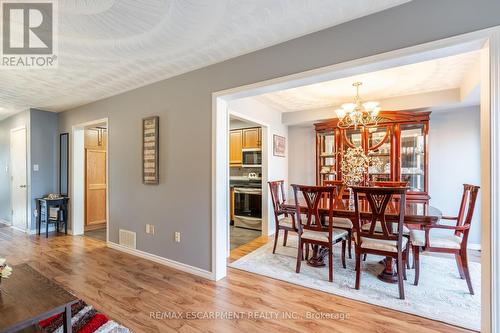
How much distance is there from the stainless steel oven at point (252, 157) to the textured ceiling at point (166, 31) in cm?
241

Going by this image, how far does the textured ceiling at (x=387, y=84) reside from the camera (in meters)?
2.75

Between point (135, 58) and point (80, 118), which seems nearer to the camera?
point (135, 58)

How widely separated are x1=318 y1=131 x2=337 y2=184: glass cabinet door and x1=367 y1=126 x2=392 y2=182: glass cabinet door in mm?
653

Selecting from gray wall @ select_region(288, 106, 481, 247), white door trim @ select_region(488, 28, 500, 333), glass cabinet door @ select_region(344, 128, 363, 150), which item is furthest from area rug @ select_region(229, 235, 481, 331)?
glass cabinet door @ select_region(344, 128, 363, 150)

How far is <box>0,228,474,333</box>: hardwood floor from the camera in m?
1.88

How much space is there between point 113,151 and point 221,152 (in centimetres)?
216

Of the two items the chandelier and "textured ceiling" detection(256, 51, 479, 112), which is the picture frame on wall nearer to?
"textured ceiling" detection(256, 51, 479, 112)

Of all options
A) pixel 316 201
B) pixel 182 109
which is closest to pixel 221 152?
pixel 182 109

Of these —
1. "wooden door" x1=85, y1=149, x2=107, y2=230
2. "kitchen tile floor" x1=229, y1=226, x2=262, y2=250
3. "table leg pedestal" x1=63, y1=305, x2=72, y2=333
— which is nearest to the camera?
"table leg pedestal" x1=63, y1=305, x2=72, y2=333

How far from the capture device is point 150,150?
10.8ft

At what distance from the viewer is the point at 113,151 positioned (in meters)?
3.81

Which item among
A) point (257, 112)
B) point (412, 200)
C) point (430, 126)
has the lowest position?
point (412, 200)

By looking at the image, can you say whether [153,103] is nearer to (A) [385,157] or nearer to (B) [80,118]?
(B) [80,118]

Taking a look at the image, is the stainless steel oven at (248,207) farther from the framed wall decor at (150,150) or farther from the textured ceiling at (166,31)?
the textured ceiling at (166,31)
